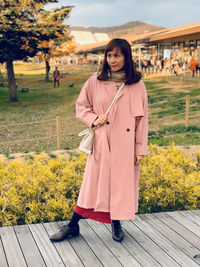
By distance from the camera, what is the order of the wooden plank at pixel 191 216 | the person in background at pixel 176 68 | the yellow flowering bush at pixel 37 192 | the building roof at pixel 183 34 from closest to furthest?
1. the wooden plank at pixel 191 216
2. the yellow flowering bush at pixel 37 192
3. the building roof at pixel 183 34
4. the person in background at pixel 176 68

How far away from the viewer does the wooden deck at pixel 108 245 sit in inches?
114

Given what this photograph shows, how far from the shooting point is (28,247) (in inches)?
121

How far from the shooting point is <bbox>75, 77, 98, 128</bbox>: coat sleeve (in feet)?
9.96

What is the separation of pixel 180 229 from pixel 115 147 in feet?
3.64

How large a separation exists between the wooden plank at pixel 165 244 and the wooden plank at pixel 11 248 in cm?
116

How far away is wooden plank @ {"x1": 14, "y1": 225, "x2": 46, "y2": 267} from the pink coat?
560 millimetres

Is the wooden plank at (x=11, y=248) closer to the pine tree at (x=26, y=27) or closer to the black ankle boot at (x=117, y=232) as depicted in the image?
the black ankle boot at (x=117, y=232)

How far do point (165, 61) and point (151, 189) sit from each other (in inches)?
891

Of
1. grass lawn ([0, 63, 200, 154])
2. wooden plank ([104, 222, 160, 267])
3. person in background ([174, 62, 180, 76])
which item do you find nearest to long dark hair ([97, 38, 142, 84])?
wooden plank ([104, 222, 160, 267])

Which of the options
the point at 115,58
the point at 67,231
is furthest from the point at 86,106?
the point at 67,231

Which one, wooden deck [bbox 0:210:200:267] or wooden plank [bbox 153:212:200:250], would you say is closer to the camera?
wooden deck [bbox 0:210:200:267]

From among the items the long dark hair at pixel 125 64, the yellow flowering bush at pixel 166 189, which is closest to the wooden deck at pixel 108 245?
the yellow flowering bush at pixel 166 189

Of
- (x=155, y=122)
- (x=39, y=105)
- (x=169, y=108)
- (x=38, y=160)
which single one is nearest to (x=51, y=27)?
(x=39, y=105)

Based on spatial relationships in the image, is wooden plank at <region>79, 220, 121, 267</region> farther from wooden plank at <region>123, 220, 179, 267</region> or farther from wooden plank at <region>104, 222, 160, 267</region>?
wooden plank at <region>123, 220, 179, 267</region>
